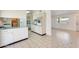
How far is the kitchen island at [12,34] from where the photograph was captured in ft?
9.47

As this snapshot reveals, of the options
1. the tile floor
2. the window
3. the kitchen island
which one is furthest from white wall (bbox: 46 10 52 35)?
the kitchen island

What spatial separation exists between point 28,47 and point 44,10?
3.52 ft

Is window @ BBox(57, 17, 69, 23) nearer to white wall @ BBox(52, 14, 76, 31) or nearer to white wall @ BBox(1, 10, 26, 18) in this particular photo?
white wall @ BBox(52, 14, 76, 31)

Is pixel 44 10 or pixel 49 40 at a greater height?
pixel 44 10

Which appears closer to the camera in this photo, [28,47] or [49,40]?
[28,47]

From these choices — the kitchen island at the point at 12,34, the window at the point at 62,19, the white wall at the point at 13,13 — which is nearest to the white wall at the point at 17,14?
the white wall at the point at 13,13

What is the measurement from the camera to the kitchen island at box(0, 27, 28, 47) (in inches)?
114

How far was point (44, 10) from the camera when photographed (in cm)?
264

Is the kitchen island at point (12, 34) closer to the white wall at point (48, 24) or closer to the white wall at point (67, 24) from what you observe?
the white wall at point (48, 24)
